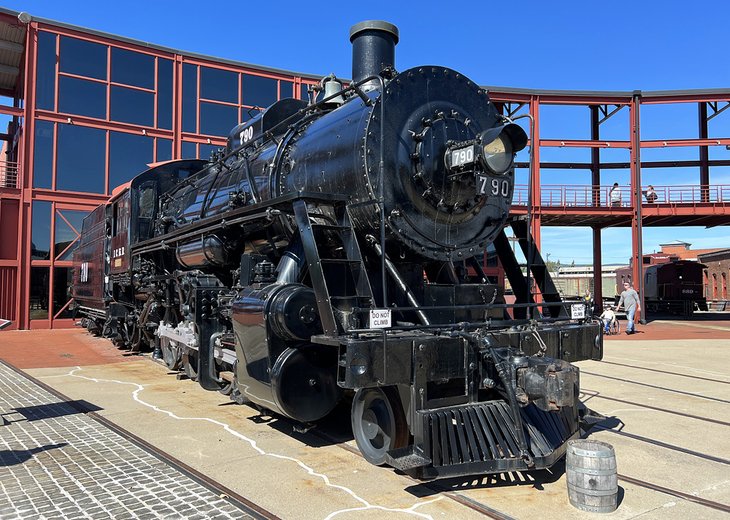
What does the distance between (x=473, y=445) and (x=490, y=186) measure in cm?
216

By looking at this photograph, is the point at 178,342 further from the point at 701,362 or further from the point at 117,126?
the point at 117,126

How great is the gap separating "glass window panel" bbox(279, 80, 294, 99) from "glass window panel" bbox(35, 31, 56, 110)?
8.07m

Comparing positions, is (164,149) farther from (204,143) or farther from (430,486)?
(430,486)

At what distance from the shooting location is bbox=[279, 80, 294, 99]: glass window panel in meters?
22.5

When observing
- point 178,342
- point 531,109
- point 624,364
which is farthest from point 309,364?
point 531,109

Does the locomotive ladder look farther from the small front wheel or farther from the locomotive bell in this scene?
the locomotive bell

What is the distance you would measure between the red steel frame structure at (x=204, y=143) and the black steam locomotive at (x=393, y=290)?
539 inches

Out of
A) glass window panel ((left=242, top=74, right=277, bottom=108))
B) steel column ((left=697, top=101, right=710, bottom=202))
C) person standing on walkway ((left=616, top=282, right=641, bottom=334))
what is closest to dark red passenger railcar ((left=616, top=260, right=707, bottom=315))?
steel column ((left=697, top=101, right=710, bottom=202))

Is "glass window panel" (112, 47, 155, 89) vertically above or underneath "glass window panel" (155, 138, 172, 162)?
above

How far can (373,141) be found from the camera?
4.69 meters

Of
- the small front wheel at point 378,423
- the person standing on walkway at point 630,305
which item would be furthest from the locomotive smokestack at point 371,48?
the person standing on walkway at point 630,305

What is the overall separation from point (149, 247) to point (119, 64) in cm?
1328

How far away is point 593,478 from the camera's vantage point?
358 cm

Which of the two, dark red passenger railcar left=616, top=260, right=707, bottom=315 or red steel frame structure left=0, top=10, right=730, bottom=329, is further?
dark red passenger railcar left=616, top=260, right=707, bottom=315
